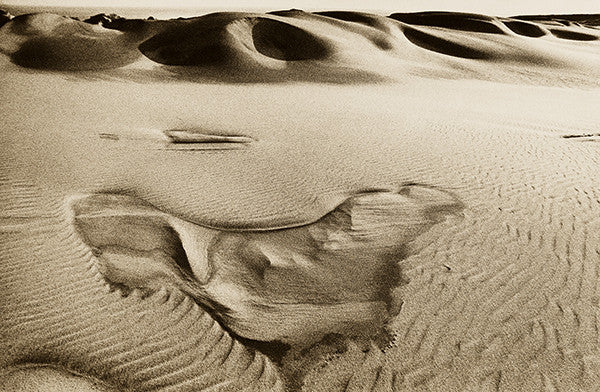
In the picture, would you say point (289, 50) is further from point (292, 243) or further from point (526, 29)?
point (526, 29)

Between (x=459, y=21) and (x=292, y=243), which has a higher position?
(x=459, y=21)

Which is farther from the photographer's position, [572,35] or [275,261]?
[572,35]

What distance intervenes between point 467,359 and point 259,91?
10.0 m

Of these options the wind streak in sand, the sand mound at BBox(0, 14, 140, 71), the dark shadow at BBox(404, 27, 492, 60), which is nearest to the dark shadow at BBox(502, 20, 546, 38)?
the dark shadow at BBox(404, 27, 492, 60)

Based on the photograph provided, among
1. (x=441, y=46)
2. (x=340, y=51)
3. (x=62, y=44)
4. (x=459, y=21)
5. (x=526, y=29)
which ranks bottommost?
(x=62, y=44)

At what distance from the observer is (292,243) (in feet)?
16.5

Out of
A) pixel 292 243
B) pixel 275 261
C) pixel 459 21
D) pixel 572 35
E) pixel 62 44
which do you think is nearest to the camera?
pixel 275 261

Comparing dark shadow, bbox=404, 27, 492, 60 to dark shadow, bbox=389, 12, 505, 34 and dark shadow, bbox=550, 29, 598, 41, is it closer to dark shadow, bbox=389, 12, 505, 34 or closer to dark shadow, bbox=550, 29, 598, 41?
dark shadow, bbox=389, 12, 505, 34

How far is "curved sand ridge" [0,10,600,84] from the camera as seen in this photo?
48.0ft

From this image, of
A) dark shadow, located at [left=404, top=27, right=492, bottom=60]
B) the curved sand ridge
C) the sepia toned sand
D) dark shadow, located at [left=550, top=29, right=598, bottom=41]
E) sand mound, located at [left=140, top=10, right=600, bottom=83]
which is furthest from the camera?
dark shadow, located at [left=550, top=29, right=598, bottom=41]

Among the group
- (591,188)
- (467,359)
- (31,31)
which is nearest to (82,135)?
(467,359)

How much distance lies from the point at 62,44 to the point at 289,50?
7.32 meters

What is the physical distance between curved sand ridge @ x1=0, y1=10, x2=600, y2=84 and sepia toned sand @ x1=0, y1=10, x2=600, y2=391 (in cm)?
340

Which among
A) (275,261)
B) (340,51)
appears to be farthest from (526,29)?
(275,261)
